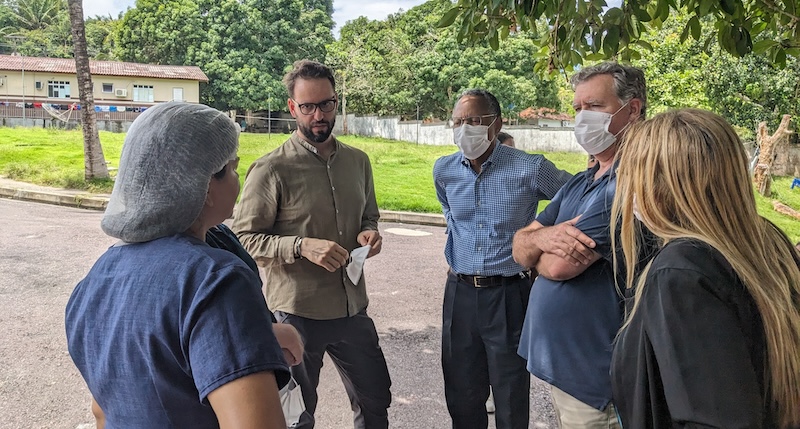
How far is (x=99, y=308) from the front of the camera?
Result: 130cm

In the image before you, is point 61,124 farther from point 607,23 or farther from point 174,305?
point 174,305

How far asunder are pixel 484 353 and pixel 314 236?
107cm

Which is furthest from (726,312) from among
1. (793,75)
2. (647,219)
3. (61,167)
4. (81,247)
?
(61,167)

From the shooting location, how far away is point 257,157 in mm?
12547

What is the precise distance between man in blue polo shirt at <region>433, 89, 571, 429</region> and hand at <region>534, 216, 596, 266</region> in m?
0.78

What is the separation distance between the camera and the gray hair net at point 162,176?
4.12 feet

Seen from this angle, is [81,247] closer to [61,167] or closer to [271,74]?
[61,167]

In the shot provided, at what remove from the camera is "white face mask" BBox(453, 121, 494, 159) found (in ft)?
10.6

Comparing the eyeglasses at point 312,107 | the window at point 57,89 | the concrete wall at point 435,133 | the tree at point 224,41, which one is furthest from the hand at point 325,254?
the window at point 57,89

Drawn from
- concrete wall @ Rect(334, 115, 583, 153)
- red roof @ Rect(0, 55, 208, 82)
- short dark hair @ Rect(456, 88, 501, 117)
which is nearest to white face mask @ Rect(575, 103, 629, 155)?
short dark hair @ Rect(456, 88, 501, 117)

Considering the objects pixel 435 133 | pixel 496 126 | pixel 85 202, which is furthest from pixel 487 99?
pixel 435 133

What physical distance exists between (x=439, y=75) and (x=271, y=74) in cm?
1424

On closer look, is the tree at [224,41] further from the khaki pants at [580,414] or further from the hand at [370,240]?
the khaki pants at [580,414]

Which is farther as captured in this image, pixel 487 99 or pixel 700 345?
pixel 487 99
